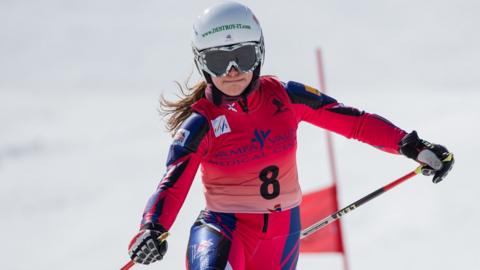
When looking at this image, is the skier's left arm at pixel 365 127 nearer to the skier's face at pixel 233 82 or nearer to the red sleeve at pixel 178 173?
the skier's face at pixel 233 82

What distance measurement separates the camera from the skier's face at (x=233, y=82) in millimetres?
4855

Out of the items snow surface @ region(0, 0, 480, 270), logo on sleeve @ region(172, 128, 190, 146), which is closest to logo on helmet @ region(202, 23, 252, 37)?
logo on sleeve @ region(172, 128, 190, 146)

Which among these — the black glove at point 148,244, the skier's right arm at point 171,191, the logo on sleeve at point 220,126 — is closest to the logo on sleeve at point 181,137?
the skier's right arm at point 171,191

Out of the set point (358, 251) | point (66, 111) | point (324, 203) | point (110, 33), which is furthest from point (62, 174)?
point (324, 203)

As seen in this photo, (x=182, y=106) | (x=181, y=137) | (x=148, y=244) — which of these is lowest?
(x=148, y=244)

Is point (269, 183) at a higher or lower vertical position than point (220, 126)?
lower

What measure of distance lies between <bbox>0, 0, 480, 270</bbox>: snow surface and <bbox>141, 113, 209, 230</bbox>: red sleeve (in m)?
5.34

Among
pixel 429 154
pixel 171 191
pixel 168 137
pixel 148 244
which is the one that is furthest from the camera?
pixel 168 137

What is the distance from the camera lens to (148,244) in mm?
4406

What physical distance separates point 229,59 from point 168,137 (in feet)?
50.6

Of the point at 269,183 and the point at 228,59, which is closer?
the point at 228,59

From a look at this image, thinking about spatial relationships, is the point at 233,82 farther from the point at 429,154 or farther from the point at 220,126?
the point at 429,154

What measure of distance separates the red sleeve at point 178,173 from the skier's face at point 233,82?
234 mm

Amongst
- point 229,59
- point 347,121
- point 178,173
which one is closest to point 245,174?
point 178,173
